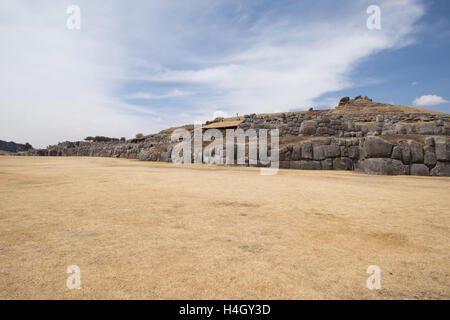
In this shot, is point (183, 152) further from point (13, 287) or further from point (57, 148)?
point (57, 148)

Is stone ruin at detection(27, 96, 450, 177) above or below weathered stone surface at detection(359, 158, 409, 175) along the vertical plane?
above

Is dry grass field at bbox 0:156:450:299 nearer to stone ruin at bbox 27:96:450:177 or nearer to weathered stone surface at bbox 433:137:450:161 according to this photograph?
stone ruin at bbox 27:96:450:177

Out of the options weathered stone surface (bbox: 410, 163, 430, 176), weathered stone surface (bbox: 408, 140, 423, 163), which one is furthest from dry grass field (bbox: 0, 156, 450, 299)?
weathered stone surface (bbox: 408, 140, 423, 163)

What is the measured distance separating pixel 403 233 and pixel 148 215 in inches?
143

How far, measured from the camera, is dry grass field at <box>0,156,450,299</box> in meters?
1.75

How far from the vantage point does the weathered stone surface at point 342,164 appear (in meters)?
14.3

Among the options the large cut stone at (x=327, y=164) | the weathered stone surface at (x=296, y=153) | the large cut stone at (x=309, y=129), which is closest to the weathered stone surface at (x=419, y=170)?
the large cut stone at (x=327, y=164)

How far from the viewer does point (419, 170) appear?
1172cm

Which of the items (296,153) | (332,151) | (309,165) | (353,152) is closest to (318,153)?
(332,151)

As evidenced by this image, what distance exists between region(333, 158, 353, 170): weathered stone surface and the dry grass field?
33.6 feet

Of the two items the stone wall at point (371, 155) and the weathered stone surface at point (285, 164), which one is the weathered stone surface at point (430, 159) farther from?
the weathered stone surface at point (285, 164)

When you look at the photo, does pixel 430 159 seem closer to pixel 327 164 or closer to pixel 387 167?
pixel 387 167

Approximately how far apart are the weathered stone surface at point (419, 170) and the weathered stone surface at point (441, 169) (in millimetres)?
281
